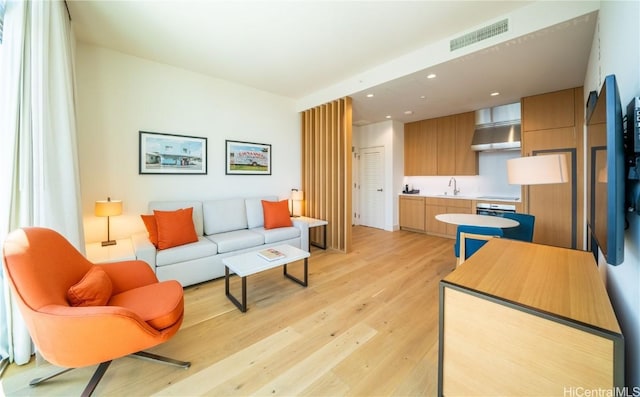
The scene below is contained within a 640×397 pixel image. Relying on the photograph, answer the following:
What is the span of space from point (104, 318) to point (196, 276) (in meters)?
1.67

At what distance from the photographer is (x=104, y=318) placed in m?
1.26

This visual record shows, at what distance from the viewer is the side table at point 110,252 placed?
2.33m

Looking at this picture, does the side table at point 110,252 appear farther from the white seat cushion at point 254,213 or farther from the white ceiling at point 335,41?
the white ceiling at point 335,41

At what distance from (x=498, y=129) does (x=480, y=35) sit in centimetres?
275

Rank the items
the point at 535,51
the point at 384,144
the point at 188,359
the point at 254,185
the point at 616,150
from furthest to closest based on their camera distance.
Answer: the point at 384,144, the point at 254,185, the point at 535,51, the point at 188,359, the point at 616,150

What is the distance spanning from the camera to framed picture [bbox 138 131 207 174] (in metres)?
3.23

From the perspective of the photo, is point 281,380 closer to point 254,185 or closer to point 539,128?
point 254,185

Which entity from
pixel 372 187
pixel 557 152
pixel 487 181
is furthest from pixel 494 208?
pixel 372 187

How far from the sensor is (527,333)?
0.93 meters

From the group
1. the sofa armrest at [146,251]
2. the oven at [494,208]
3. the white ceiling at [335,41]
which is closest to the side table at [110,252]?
the sofa armrest at [146,251]

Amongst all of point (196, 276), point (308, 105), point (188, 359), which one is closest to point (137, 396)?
point (188, 359)

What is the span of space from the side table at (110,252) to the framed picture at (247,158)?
172 centimetres

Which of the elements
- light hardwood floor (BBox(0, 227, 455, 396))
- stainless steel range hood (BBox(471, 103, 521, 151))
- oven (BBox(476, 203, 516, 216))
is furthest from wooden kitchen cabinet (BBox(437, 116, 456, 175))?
light hardwood floor (BBox(0, 227, 455, 396))

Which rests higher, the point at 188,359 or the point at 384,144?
the point at 384,144
